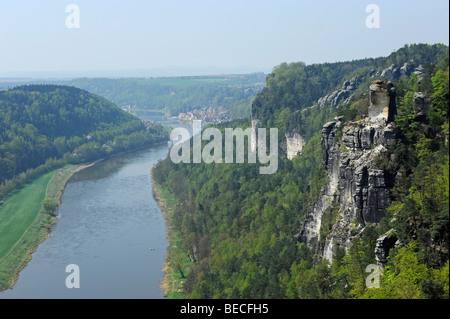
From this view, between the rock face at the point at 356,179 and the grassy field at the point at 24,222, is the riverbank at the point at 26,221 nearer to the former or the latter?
the grassy field at the point at 24,222

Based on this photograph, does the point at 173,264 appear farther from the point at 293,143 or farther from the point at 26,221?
the point at 26,221

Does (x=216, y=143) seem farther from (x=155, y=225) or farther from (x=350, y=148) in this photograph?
(x=350, y=148)

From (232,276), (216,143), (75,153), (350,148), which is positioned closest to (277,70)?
(216,143)

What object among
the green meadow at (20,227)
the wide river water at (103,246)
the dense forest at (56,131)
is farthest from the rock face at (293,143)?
the dense forest at (56,131)

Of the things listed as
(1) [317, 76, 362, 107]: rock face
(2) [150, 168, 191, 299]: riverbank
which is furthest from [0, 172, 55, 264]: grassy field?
(1) [317, 76, 362, 107]: rock face

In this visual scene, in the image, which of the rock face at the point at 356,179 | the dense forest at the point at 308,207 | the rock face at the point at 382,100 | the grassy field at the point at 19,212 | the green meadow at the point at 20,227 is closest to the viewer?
the dense forest at the point at 308,207

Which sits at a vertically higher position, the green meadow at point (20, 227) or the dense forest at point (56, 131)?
the dense forest at point (56, 131)
